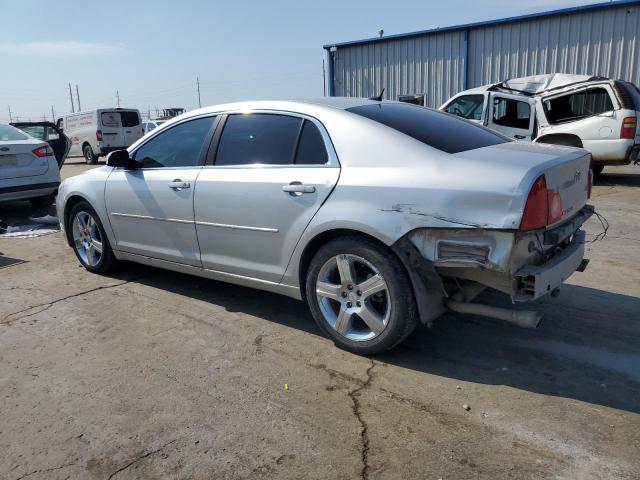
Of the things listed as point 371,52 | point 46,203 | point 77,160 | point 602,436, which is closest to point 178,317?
point 602,436

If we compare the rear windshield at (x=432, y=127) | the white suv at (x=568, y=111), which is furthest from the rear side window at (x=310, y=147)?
the white suv at (x=568, y=111)

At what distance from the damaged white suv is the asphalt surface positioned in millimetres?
382

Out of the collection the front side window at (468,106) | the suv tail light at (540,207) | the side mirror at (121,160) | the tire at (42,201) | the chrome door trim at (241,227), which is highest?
the front side window at (468,106)

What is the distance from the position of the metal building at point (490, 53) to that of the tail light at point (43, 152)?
41.4 ft

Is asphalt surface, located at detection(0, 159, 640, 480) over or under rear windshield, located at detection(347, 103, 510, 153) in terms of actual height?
under

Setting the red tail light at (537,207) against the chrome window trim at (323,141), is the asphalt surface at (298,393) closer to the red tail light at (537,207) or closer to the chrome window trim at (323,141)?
the red tail light at (537,207)

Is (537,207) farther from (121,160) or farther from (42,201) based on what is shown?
(42,201)

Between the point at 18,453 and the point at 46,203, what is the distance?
802 centimetres

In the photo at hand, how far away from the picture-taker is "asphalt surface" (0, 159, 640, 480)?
8.07 ft

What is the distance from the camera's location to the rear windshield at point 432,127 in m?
3.37

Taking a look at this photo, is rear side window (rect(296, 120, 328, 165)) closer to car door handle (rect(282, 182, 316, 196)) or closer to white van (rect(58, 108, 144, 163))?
car door handle (rect(282, 182, 316, 196))

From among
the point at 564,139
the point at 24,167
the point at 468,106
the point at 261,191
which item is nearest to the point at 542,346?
the point at 261,191

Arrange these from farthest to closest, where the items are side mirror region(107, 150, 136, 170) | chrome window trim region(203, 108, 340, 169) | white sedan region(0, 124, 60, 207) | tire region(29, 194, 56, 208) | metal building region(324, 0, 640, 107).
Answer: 1. metal building region(324, 0, 640, 107)
2. tire region(29, 194, 56, 208)
3. white sedan region(0, 124, 60, 207)
4. side mirror region(107, 150, 136, 170)
5. chrome window trim region(203, 108, 340, 169)

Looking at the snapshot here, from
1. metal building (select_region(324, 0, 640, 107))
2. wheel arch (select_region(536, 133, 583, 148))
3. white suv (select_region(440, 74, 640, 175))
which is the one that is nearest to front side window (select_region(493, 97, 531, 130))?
white suv (select_region(440, 74, 640, 175))
